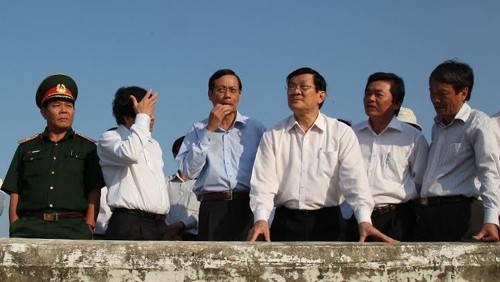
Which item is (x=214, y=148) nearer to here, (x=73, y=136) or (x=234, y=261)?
(x=73, y=136)

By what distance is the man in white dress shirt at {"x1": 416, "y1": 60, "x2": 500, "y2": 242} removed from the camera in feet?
15.1

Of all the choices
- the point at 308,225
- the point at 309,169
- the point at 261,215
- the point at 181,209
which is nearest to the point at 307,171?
the point at 309,169

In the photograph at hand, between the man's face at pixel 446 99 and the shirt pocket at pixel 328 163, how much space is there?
2.79ft

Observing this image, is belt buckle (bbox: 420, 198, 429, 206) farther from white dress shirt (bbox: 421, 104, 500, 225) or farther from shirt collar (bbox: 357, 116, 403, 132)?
shirt collar (bbox: 357, 116, 403, 132)

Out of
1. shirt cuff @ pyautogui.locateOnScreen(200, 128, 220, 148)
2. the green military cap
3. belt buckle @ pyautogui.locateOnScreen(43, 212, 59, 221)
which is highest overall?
the green military cap

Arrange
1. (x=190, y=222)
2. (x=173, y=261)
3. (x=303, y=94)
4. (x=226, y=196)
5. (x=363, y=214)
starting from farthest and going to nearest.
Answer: (x=190, y=222) → (x=226, y=196) → (x=303, y=94) → (x=363, y=214) → (x=173, y=261)

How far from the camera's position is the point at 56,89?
17.1ft

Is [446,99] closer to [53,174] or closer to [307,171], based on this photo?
[307,171]

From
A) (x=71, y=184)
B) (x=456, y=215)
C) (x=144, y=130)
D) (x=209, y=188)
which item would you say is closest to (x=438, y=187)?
(x=456, y=215)

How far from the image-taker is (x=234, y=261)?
376 cm

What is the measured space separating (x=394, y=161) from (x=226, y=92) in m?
1.48

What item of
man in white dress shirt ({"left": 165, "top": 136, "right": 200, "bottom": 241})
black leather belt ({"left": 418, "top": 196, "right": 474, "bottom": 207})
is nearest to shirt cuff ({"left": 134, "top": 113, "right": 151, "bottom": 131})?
man in white dress shirt ({"left": 165, "top": 136, "right": 200, "bottom": 241})

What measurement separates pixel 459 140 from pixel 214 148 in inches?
75.2

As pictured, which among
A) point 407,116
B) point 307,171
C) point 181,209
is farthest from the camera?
point 181,209
